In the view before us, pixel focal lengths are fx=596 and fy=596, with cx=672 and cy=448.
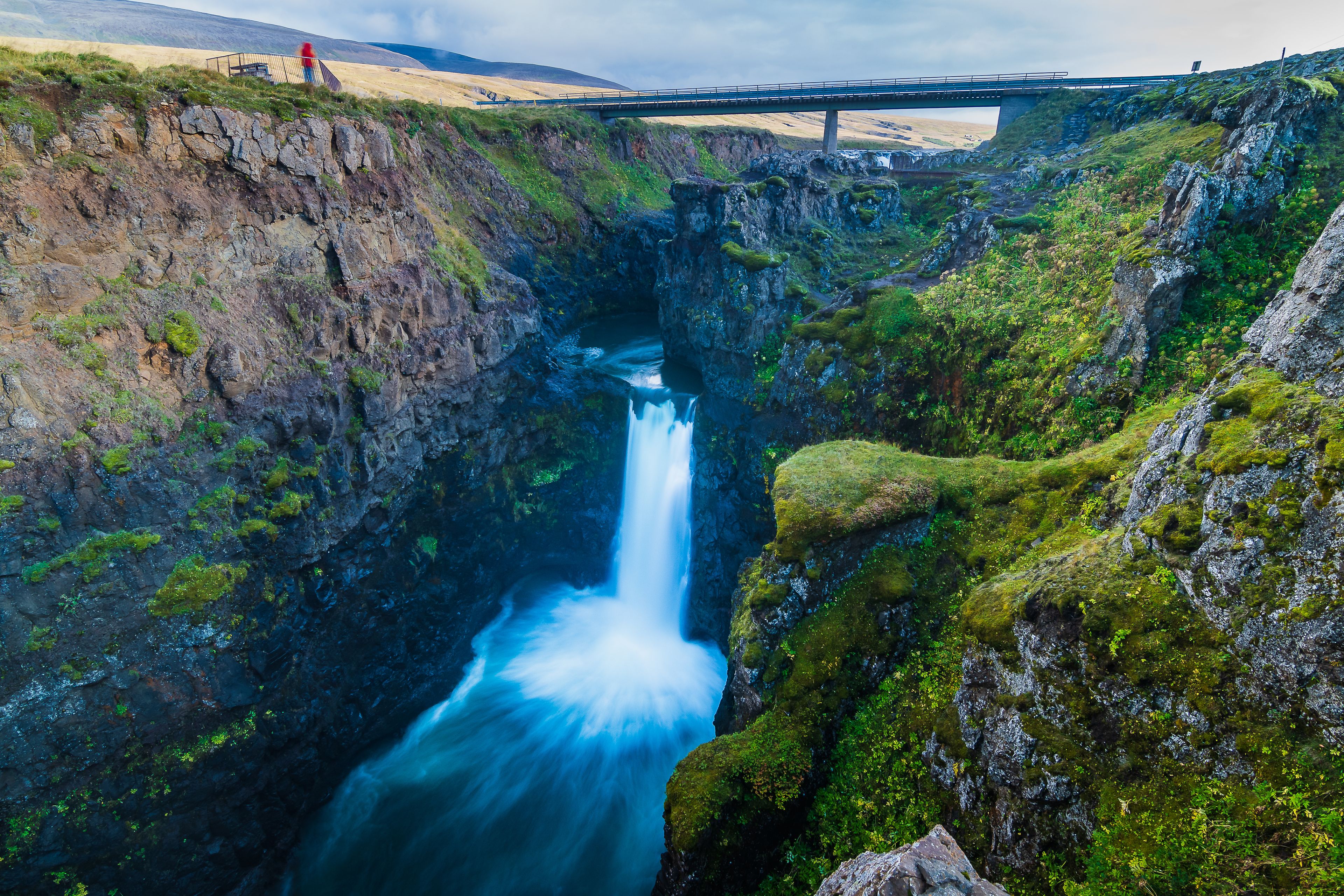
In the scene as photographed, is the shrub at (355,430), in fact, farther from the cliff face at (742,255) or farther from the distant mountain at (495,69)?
the distant mountain at (495,69)

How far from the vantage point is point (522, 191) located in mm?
37781

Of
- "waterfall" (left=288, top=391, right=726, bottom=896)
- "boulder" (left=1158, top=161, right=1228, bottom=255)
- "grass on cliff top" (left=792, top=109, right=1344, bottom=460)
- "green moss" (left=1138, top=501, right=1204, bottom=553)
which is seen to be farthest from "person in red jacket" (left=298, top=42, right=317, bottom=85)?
"green moss" (left=1138, top=501, right=1204, bottom=553)

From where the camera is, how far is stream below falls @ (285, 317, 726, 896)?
1892 cm

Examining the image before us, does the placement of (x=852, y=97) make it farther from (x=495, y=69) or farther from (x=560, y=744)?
(x=495, y=69)

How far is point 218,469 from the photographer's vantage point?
18.2 m

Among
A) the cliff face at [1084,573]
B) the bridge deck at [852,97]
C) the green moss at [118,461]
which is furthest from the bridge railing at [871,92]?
the green moss at [118,461]

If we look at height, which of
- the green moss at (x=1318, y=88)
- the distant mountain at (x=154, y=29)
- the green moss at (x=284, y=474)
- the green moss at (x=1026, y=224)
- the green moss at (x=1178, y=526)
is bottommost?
the green moss at (x=284, y=474)

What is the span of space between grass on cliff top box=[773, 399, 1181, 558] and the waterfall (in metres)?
11.8

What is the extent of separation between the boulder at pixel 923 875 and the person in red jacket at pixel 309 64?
99.8ft

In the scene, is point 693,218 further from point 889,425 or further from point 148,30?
point 148,30

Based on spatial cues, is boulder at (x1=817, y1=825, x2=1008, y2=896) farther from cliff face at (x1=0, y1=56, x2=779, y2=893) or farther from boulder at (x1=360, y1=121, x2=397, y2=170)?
boulder at (x1=360, y1=121, x2=397, y2=170)

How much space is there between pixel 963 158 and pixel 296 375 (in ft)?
135

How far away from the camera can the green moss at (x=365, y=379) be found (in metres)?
22.0

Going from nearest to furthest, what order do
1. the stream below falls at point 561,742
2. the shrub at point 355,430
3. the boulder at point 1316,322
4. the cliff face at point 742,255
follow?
the boulder at point 1316,322 < the stream below falls at point 561,742 < the shrub at point 355,430 < the cliff face at point 742,255
